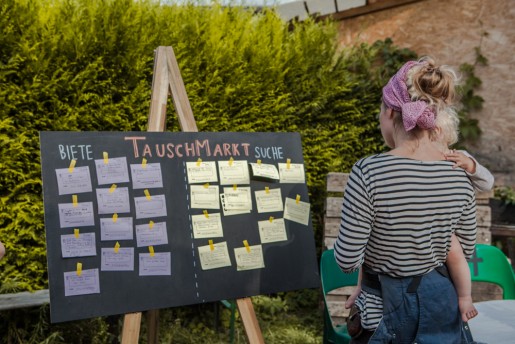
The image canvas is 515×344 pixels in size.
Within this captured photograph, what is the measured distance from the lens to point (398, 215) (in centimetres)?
168

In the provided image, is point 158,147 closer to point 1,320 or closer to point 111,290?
point 111,290

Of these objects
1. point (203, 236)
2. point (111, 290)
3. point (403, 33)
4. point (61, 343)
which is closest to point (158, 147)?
point (203, 236)

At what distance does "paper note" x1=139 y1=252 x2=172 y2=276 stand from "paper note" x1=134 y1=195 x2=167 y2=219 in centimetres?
19

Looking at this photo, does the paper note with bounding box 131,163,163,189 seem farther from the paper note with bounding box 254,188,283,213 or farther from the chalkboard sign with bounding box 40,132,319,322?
the paper note with bounding box 254,188,283,213

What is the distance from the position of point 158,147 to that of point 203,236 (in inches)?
19.4

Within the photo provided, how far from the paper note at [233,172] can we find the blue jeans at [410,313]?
4.09ft

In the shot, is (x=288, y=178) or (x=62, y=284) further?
(x=288, y=178)

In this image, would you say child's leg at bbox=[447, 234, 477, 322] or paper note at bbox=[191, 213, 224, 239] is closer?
child's leg at bbox=[447, 234, 477, 322]

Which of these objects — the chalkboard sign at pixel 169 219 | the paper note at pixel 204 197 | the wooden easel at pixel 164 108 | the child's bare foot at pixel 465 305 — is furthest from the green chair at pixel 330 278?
the child's bare foot at pixel 465 305

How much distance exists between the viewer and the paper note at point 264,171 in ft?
9.55

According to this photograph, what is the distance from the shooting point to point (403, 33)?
5945mm

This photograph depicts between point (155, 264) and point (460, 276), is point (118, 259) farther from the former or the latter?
point (460, 276)

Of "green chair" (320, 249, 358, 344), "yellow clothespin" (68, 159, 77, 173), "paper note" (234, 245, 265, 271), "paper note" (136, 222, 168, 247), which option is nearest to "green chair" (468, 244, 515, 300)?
"green chair" (320, 249, 358, 344)

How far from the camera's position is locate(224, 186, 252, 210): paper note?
2.81m
